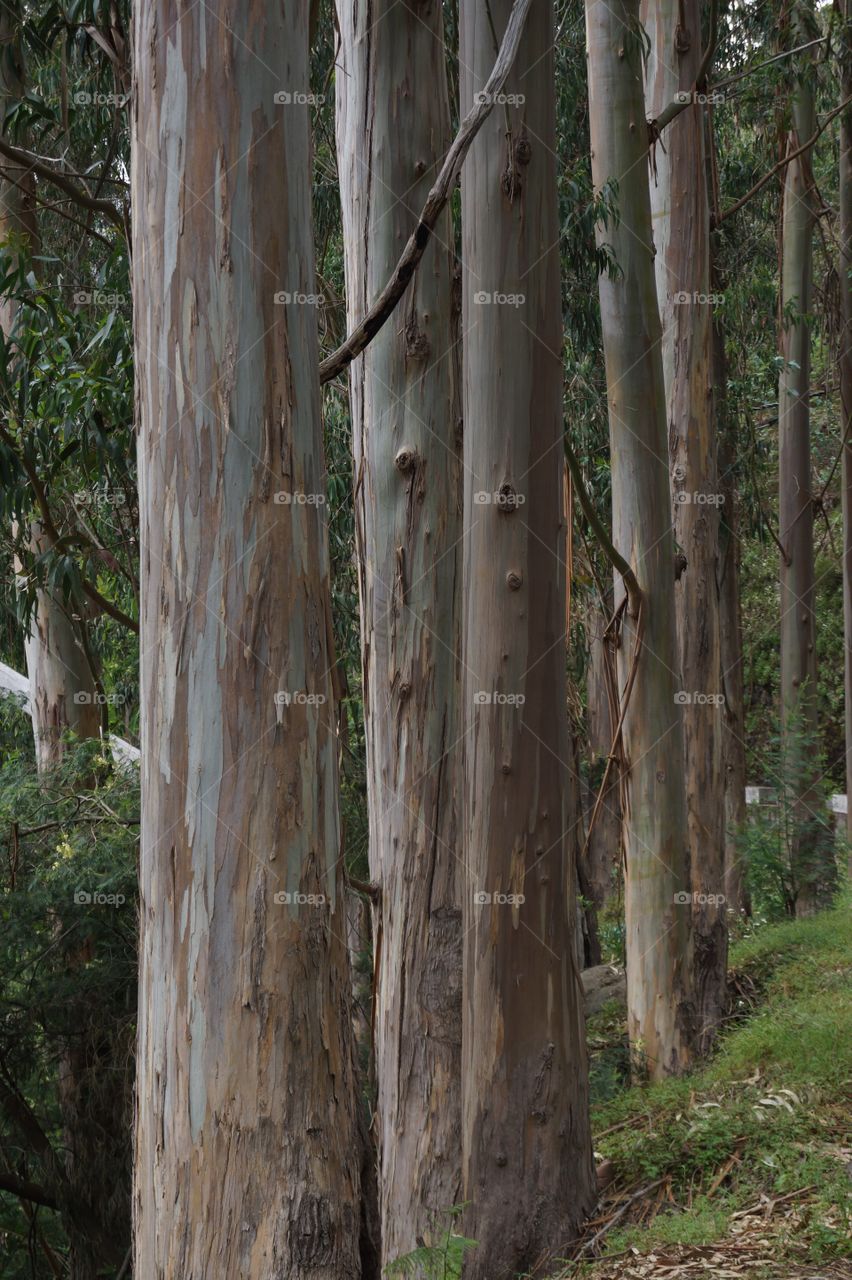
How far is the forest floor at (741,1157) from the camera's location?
3625 millimetres

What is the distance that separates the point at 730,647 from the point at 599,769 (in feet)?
11.9

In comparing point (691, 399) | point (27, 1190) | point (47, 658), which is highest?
point (691, 399)

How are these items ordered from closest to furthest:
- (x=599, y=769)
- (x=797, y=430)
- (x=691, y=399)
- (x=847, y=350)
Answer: (x=691, y=399)
(x=797, y=430)
(x=847, y=350)
(x=599, y=769)

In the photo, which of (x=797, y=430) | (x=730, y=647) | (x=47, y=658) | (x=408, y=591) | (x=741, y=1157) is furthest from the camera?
(x=730, y=647)

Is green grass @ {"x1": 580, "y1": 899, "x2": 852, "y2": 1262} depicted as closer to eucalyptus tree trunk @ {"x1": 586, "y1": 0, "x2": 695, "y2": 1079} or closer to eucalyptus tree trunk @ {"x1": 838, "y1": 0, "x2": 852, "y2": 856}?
eucalyptus tree trunk @ {"x1": 586, "y1": 0, "x2": 695, "y2": 1079}

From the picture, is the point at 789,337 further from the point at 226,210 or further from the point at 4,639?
the point at 226,210

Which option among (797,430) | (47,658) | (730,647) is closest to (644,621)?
(47,658)

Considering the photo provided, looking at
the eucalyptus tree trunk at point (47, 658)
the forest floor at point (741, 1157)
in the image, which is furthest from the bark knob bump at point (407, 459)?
the eucalyptus tree trunk at point (47, 658)

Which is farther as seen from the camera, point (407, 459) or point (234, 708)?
point (407, 459)

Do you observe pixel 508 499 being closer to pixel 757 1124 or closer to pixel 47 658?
pixel 757 1124

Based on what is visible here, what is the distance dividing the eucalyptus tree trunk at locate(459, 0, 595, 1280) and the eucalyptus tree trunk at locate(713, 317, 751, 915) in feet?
18.9

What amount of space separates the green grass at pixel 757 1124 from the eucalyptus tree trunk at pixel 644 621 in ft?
1.62

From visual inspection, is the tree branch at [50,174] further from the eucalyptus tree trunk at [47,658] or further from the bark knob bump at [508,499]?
the bark knob bump at [508,499]

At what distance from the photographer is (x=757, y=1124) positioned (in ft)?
15.4
